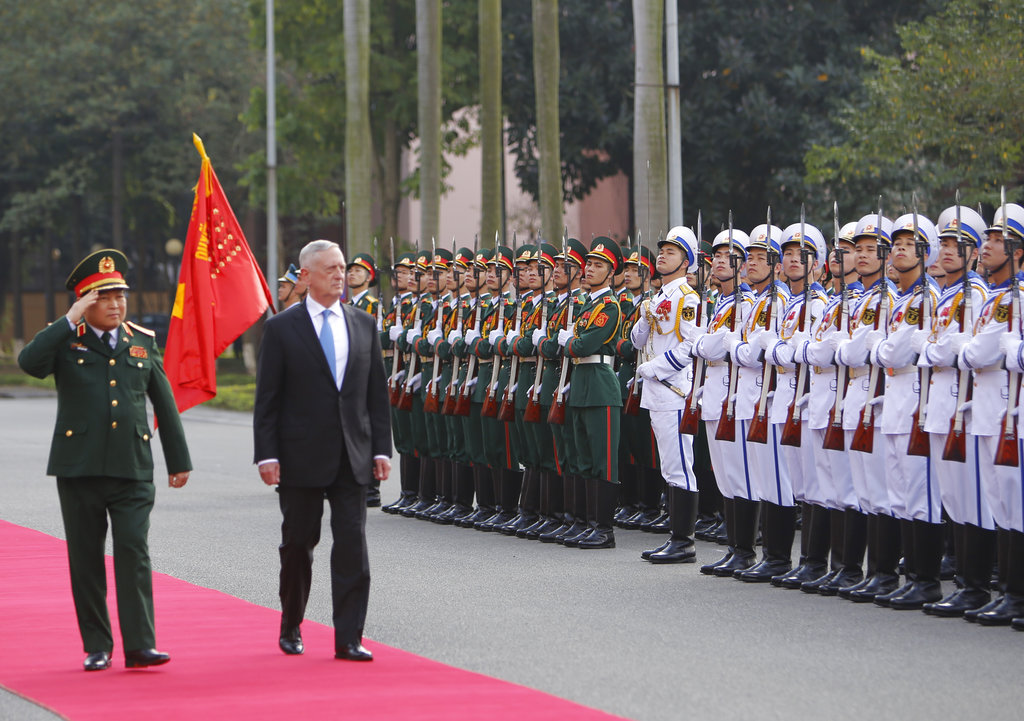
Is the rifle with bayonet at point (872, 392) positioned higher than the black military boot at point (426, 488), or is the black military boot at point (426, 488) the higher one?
the rifle with bayonet at point (872, 392)

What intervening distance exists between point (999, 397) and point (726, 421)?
219cm

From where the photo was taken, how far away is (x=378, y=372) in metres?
8.09

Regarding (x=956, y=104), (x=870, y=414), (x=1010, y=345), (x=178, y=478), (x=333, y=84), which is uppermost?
(x=333, y=84)

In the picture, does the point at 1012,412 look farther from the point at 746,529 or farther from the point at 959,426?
the point at 746,529

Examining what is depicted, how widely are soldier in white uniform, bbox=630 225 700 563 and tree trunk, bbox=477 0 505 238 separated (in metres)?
14.3

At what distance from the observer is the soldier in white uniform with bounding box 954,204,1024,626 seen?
8664mm

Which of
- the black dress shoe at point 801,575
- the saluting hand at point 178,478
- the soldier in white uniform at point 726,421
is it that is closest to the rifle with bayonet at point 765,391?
the soldier in white uniform at point 726,421

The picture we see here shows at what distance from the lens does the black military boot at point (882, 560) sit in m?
9.58

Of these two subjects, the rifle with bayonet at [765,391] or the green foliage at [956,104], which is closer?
the rifle with bayonet at [765,391]

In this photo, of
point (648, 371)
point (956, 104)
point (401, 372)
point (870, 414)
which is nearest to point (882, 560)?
point (870, 414)

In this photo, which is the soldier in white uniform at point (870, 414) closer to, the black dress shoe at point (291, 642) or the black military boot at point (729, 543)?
the black military boot at point (729, 543)

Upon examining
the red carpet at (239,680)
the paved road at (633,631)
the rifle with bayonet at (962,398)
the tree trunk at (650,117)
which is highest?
the tree trunk at (650,117)

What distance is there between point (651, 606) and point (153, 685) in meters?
3.11

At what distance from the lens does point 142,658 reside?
7.61m
